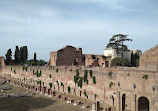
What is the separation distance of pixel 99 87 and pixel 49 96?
8.29 meters

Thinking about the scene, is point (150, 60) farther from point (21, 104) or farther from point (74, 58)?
point (74, 58)

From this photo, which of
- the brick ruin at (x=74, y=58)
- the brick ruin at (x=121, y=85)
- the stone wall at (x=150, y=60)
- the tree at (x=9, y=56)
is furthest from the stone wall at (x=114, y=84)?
the tree at (x=9, y=56)

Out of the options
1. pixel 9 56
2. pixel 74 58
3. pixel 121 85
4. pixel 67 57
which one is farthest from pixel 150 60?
pixel 9 56

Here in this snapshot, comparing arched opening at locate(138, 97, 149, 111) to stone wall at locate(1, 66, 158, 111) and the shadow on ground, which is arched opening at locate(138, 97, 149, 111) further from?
the shadow on ground

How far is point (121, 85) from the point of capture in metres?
17.0

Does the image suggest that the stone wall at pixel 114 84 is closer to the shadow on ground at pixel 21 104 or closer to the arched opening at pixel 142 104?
the arched opening at pixel 142 104

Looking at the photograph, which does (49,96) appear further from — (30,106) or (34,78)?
(34,78)

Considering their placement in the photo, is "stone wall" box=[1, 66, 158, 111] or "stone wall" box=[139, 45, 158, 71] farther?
"stone wall" box=[139, 45, 158, 71]

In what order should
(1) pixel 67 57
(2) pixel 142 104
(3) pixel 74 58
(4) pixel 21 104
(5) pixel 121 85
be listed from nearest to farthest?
1. (2) pixel 142 104
2. (5) pixel 121 85
3. (4) pixel 21 104
4. (1) pixel 67 57
5. (3) pixel 74 58

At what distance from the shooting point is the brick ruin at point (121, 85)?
14680mm

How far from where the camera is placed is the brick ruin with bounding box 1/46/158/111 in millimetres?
14680

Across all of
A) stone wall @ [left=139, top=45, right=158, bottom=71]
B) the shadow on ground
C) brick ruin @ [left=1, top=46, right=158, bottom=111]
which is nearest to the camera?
brick ruin @ [left=1, top=46, right=158, bottom=111]

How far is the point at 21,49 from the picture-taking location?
59500 millimetres

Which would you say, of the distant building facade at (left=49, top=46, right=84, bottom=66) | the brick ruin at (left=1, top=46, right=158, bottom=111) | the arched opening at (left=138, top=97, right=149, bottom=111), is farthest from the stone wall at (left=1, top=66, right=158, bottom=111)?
the distant building facade at (left=49, top=46, right=84, bottom=66)
